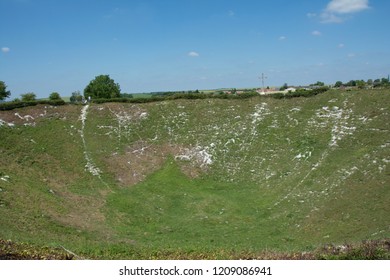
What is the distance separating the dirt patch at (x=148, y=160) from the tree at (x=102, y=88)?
56.7 meters

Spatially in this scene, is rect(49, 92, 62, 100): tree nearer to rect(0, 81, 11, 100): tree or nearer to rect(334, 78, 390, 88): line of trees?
rect(0, 81, 11, 100): tree

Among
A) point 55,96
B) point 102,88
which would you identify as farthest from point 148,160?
point 102,88

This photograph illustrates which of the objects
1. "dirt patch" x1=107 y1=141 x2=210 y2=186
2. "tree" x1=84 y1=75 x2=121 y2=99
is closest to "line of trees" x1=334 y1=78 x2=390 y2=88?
"dirt patch" x1=107 y1=141 x2=210 y2=186

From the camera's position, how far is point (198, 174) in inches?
1606

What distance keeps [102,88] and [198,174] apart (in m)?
68.0

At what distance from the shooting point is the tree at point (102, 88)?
100 metres

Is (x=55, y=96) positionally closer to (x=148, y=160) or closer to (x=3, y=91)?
(x=3, y=91)

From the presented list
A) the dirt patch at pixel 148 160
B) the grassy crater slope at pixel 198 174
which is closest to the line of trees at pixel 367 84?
the grassy crater slope at pixel 198 174

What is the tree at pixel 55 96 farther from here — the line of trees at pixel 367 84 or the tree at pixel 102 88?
the line of trees at pixel 367 84

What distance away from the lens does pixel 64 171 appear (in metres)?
39.9

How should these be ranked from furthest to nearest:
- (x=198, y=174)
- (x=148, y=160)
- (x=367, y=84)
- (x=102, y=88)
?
(x=102, y=88) < (x=367, y=84) < (x=148, y=160) < (x=198, y=174)

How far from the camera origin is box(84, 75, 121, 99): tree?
100081 mm

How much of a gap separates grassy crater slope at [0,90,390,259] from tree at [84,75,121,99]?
46.2 m
